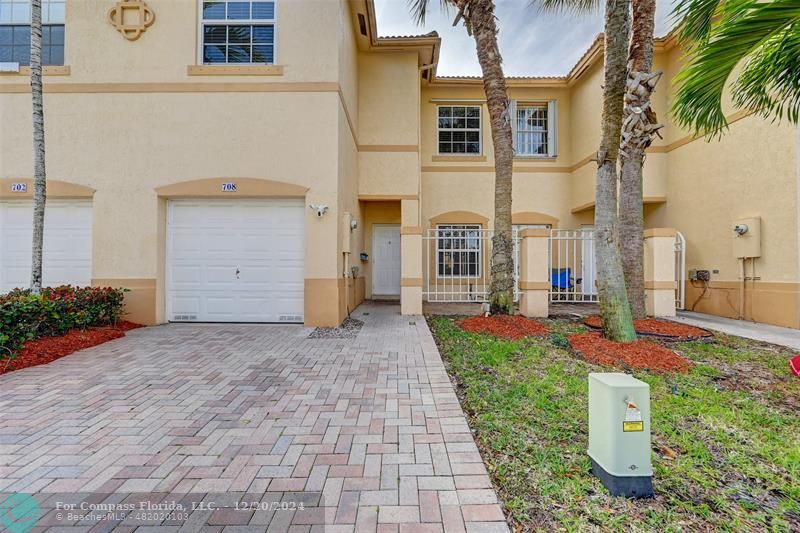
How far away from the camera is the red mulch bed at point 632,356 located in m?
4.93

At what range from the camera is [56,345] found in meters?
5.75

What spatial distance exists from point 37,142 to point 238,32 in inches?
179

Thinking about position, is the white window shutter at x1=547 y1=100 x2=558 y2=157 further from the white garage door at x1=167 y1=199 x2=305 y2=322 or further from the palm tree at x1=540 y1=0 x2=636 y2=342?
the white garage door at x1=167 y1=199 x2=305 y2=322

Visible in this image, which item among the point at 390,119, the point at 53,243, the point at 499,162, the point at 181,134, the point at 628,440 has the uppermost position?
the point at 390,119

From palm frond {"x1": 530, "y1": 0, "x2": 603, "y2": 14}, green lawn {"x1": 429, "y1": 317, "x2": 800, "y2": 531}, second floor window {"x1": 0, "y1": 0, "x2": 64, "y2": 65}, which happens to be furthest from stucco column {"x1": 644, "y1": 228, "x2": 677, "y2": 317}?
second floor window {"x1": 0, "y1": 0, "x2": 64, "y2": 65}

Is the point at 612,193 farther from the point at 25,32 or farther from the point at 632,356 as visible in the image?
the point at 25,32

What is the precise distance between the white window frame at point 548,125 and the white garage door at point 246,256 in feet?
31.1

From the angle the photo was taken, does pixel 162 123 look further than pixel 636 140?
Yes

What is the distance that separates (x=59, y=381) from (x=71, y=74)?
737 centimetres

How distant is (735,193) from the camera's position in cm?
882

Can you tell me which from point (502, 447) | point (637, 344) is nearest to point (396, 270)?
point (637, 344)

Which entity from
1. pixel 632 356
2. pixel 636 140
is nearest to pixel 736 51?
pixel 636 140

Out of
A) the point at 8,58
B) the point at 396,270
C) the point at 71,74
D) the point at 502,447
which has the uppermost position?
the point at 8,58

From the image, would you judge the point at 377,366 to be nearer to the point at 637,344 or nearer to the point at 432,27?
the point at 637,344
